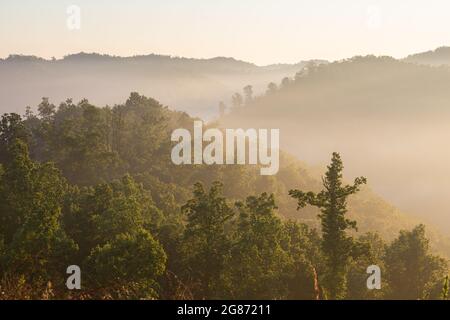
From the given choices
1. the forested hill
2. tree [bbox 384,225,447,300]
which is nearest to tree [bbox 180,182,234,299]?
tree [bbox 384,225,447,300]

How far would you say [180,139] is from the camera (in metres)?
125

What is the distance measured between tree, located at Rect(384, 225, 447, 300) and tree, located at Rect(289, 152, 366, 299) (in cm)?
2410

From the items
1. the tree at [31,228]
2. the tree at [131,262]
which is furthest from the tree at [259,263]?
the tree at [31,228]

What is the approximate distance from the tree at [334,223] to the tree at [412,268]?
24096mm

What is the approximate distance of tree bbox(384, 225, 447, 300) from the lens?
55.2 meters

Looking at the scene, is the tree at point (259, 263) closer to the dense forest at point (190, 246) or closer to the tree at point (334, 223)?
the dense forest at point (190, 246)

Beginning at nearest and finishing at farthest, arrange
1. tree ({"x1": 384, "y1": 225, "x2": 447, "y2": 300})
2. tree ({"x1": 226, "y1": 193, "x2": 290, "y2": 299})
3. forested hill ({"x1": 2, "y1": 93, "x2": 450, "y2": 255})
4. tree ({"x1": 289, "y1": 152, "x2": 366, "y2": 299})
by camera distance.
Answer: tree ({"x1": 289, "y1": 152, "x2": 366, "y2": 299}) → tree ({"x1": 226, "y1": 193, "x2": 290, "y2": 299}) → tree ({"x1": 384, "y1": 225, "x2": 447, "y2": 300}) → forested hill ({"x1": 2, "y1": 93, "x2": 450, "y2": 255})

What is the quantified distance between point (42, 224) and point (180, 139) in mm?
91386

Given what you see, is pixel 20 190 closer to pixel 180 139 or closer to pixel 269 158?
pixel 180 139

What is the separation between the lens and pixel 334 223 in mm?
32625

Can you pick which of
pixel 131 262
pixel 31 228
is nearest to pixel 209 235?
pixel 131 262

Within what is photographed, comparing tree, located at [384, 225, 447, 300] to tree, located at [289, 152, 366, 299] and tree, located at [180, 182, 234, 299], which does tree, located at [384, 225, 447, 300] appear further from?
tree, located at [180, 182, 234, 299]

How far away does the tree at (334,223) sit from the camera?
3191 centimetres
